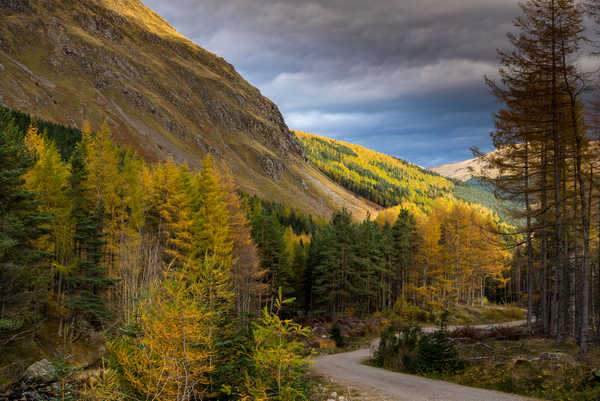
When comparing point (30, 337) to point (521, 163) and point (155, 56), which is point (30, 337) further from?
point (155, 56)

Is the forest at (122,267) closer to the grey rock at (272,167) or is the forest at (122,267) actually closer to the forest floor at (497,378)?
the forest floor at (497,378)

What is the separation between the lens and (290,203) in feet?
469

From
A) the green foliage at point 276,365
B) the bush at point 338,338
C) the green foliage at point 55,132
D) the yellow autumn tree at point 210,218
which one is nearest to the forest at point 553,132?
the green foliage at point 276,365

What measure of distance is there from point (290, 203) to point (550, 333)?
127m

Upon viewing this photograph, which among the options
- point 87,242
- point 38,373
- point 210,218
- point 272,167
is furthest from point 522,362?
point 272,167

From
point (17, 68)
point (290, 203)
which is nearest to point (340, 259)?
point (290, 203)

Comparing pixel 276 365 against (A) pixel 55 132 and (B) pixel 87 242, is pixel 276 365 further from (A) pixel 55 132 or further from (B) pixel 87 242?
(A) pixel 55 132

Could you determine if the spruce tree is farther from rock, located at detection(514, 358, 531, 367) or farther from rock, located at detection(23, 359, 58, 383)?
rock, located at detection(514, 358, 531, 367)

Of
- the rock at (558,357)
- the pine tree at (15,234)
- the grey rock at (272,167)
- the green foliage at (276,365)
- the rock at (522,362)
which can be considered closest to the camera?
the green foliage at (276,365)

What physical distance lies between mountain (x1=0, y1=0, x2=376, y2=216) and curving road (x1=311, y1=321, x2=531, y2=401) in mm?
108119

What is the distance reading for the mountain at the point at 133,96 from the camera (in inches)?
4446

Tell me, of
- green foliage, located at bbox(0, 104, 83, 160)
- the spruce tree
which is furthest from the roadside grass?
green foliage, located at bbox(0, 104, 83, 160)

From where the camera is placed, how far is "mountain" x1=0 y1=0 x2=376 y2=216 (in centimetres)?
11294

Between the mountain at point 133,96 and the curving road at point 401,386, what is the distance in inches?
4257
